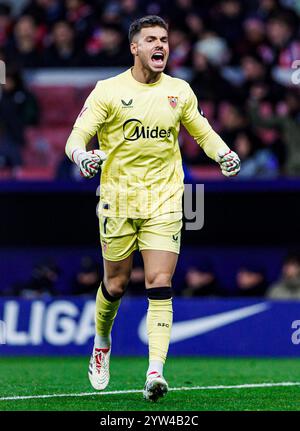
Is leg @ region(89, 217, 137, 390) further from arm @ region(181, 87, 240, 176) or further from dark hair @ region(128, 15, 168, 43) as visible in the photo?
dark hair @ region(128, 15, 168, 43)

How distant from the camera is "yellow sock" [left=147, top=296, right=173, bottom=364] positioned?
7.24m

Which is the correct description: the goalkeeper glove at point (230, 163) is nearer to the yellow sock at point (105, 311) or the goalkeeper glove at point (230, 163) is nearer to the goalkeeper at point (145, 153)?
the goalkeeper at point (145, 153)

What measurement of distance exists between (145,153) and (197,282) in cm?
643

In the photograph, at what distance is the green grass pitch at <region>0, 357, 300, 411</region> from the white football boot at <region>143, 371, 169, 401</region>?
6 cm

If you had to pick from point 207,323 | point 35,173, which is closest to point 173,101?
point 207,323

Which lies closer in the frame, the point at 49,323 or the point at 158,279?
the point at 158,279

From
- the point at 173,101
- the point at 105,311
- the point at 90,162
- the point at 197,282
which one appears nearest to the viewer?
the point at 90,162

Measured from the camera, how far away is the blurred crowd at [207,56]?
13.8 metres

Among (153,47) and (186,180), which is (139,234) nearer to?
(153,47)

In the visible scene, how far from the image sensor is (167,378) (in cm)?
905

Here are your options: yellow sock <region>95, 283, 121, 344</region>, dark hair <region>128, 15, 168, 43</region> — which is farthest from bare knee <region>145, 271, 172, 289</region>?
dark hair <region>128, 15, 168, 43</region>

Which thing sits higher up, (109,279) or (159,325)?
(109,279)

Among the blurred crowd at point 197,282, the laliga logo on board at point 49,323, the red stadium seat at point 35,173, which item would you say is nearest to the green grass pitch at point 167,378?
the laliga logo on board at point 49,323
